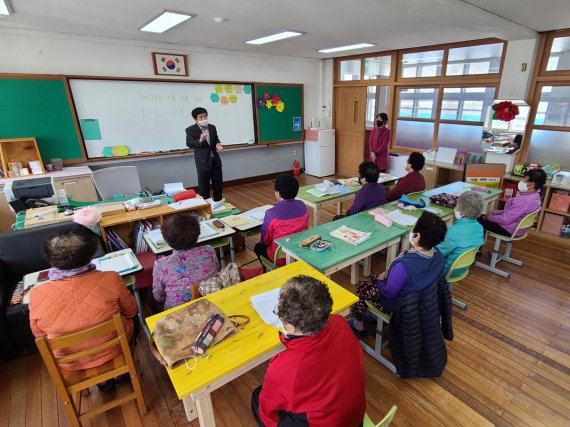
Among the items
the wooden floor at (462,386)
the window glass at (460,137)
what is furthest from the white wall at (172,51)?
the wooden floor at (462,386)

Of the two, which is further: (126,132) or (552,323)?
(126,132)

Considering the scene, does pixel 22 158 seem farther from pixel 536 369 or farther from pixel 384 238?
pixel 536 369

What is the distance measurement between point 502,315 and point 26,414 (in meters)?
3.72

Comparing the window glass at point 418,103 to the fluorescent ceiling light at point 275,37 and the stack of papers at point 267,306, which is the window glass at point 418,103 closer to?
the fluorescent ceiling light at point 275,37

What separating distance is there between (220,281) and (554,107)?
5142mm

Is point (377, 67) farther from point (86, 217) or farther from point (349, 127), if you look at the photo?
A: point (86, 217)

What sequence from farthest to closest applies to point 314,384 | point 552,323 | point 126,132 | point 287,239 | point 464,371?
point 126,132
point 552,323
point 287,239
point 464,371
point 314,384

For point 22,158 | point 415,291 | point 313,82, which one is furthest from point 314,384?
point 313,82

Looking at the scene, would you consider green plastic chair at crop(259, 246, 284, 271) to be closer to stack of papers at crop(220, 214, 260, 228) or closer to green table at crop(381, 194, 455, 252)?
stack of papers at crop(220, 214, 260, 228)

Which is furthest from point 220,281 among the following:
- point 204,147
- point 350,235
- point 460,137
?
point 460,137

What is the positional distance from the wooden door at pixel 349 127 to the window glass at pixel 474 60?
188 centimetres

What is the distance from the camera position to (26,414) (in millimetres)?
1947

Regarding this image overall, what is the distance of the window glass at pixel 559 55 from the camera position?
399cm

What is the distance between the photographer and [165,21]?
146 inches
